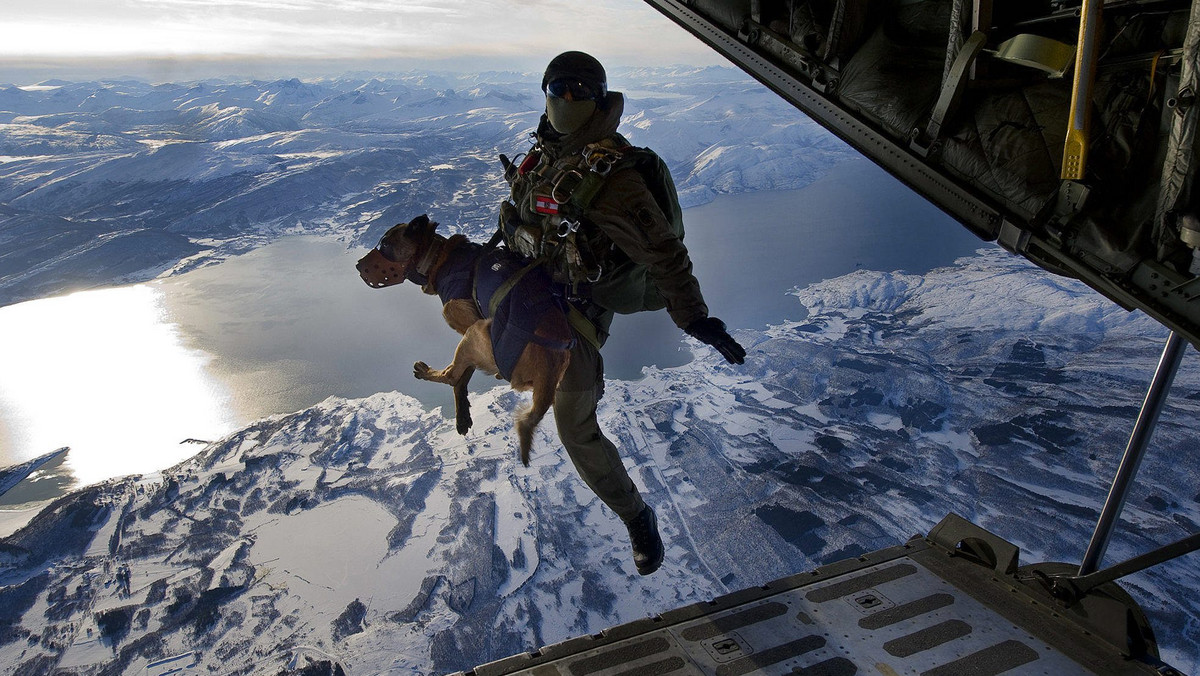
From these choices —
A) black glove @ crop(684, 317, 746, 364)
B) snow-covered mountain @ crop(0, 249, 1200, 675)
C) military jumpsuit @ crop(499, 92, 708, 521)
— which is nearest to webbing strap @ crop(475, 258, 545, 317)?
military jumpsuit @ crop(499, 92, 708, 521)

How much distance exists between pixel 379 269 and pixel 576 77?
1.96m

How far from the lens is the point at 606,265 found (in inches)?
163

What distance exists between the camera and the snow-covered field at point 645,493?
29.8 meters

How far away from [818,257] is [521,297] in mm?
64709

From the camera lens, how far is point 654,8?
466 centimetres

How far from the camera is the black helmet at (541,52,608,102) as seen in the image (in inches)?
152

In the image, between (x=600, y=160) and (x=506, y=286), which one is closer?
(x=600, y=160)

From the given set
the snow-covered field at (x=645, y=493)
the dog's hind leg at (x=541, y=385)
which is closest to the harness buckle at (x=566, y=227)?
the dog's hind leg at (x=541, y=385)

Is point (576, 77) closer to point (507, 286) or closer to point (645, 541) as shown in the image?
point (507, 286)

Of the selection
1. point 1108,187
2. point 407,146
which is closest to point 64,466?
point 1108,187

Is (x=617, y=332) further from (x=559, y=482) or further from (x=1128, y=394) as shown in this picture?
(x=1128, y=394)

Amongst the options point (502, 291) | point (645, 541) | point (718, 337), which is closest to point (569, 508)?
point (645, 541)

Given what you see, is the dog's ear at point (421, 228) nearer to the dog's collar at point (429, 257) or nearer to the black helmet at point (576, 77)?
the dog's collar at point (429, 257)

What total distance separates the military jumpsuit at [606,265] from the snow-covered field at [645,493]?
15439 mm
